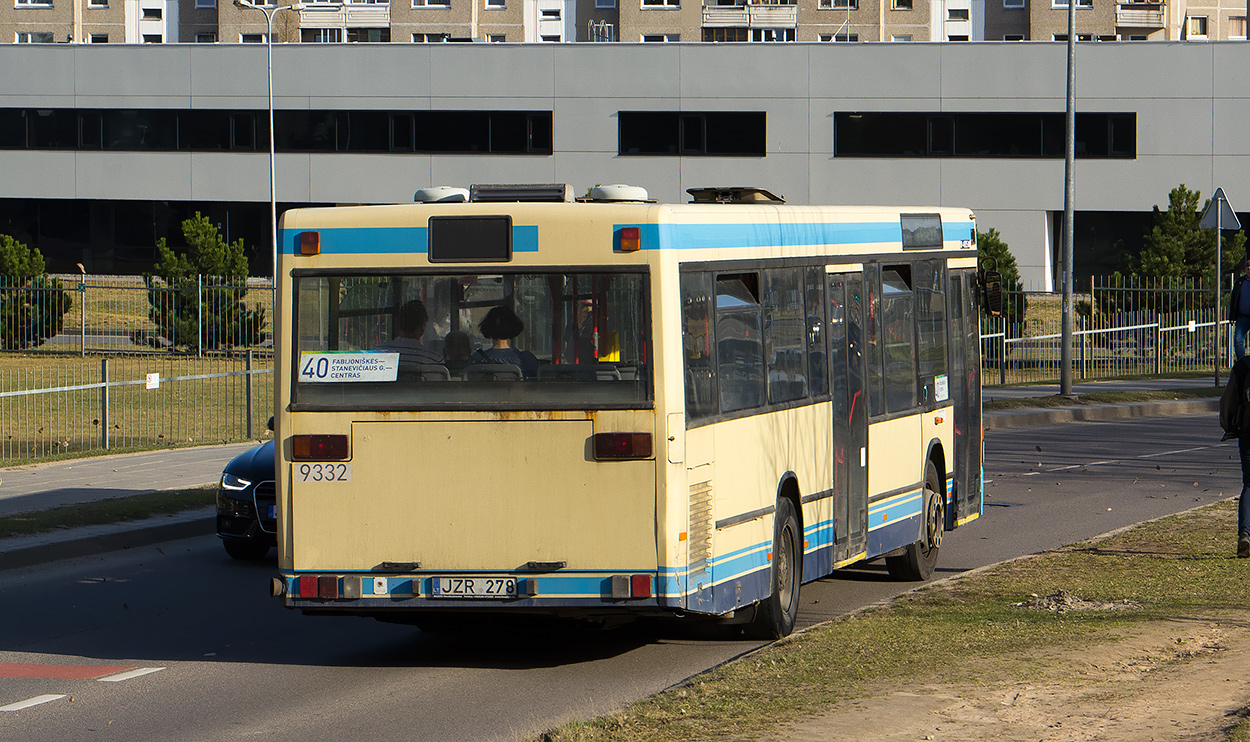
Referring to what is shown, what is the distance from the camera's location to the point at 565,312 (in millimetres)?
8438

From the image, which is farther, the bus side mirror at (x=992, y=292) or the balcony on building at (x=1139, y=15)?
the balcony on building at (x=1139, y=15)

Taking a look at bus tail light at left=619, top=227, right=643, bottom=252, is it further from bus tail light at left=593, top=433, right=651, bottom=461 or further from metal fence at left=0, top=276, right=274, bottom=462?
metal fence at left=0, top=276, right=274, bottom=462

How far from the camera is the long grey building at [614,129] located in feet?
179

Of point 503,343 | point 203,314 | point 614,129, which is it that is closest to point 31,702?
point 503,343

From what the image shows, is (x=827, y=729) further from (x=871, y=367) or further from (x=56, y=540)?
(x=56, y=540)

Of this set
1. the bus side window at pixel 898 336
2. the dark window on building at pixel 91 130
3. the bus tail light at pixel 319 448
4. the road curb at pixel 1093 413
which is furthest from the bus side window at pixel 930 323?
the dark window on building at pixel 91 130

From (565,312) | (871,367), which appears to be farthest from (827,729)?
(871,367)

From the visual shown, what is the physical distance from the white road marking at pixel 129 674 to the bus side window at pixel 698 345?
128 inches

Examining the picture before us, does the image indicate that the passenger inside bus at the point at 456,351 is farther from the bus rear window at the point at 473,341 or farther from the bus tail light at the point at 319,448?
the bus tail light at the point at 319,448

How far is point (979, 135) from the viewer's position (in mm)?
55344

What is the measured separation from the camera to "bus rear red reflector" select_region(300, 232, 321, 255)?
8.70 metres

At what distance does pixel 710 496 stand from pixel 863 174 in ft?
160

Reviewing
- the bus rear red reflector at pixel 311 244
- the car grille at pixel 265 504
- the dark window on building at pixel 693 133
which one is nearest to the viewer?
the bus rear red reflector at pixel 311 244

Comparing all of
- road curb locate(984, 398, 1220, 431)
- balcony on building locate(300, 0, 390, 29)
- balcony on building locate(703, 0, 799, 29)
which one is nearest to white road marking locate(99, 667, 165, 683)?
road curb locate(984, 398, 1220, 431)
